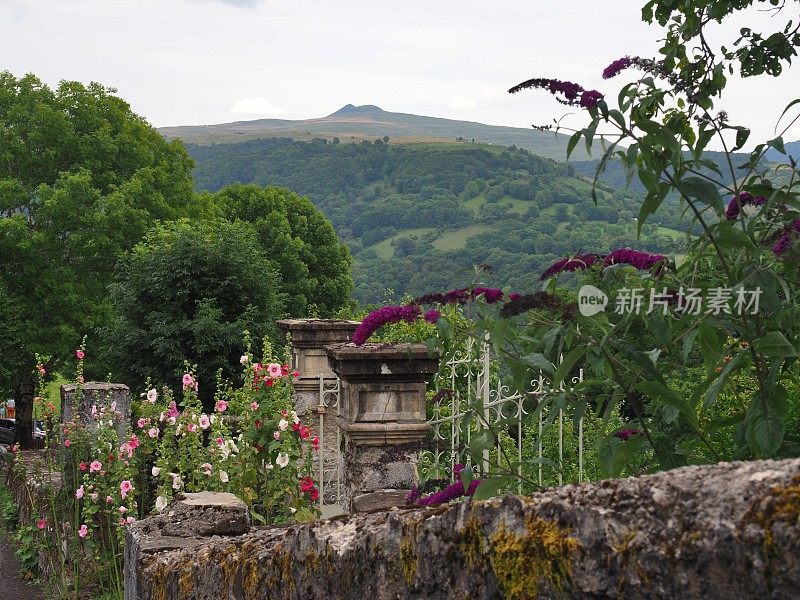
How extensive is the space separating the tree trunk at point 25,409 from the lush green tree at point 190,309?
367 inches

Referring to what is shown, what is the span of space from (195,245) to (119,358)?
8.90ft

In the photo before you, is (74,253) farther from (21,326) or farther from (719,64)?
(719,64)

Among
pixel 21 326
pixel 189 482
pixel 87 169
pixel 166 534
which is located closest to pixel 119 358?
pixel 21 326

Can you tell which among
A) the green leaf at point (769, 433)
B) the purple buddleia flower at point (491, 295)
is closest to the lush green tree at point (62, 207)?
the purple buddleia flower at point (491, 295)

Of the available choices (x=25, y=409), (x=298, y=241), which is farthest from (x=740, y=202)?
(x=298, y=241)

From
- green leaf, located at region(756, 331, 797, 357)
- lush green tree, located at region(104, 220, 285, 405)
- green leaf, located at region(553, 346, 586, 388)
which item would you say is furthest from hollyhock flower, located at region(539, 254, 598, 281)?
lush green tree, located at region(104, 220, 285, 405)

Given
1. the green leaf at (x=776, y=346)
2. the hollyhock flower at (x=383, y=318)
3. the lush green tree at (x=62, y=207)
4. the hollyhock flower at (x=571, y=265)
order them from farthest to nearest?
the lush green tree at (x=62, y=207) → the hollyhock flower at (x=383, y=318) → the hollyhock flower at (x=571, y=265) → the green leaf at (x=776, y=346)

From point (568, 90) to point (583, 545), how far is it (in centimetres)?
189

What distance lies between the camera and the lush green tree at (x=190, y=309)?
64.9ft

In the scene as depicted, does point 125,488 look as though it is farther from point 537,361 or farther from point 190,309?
point 190,309

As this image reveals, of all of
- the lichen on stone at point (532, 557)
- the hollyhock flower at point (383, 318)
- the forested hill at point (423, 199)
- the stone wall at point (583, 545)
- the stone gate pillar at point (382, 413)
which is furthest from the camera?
the forested hill at point (423, 199)

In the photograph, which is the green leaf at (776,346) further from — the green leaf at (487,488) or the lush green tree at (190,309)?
the lush green tree at (190,309)

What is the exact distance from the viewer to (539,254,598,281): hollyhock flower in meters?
3.38

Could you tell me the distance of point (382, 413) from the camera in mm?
6195
